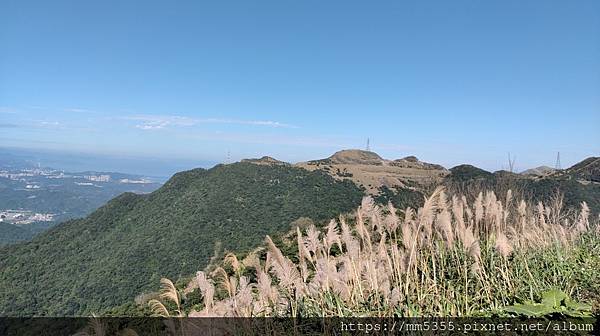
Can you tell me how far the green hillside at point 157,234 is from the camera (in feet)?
128

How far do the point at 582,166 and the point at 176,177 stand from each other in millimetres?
54472

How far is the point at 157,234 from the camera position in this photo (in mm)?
47719

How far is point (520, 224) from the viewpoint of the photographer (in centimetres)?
547

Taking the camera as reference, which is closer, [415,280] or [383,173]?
[415,280]

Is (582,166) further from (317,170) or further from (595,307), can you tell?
(595,307)

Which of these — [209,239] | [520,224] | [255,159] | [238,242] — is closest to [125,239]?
[209,239]

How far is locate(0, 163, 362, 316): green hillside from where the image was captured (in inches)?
1538

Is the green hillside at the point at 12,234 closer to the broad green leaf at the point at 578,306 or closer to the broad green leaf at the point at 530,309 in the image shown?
the broad green leaf at the point at 530,309

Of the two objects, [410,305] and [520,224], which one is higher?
[520,224]

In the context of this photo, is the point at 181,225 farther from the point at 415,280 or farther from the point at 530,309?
the point at 530,309

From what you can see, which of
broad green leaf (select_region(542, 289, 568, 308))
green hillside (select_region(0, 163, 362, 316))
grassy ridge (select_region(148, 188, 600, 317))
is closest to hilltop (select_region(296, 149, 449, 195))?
green hillside (select_region(0, 163, 362, 316))

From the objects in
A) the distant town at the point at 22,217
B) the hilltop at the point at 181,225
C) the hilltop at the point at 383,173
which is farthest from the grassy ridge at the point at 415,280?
the distant town at the point at 22,217

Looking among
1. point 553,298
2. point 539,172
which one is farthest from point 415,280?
point 539,172

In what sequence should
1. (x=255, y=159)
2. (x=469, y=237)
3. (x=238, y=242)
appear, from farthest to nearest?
(x=255, y=159) < (x=238, y=242) < (x=469, y=237)
